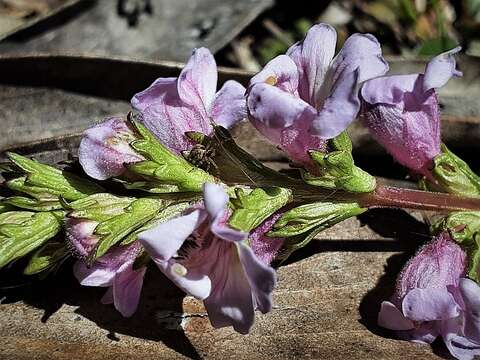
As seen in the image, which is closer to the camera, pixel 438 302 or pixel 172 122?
pixel 438 302

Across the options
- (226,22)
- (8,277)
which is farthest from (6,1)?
(8,277)

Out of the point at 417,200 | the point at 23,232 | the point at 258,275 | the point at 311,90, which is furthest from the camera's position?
the point at 417,200

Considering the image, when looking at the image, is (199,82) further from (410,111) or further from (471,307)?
(471,307)

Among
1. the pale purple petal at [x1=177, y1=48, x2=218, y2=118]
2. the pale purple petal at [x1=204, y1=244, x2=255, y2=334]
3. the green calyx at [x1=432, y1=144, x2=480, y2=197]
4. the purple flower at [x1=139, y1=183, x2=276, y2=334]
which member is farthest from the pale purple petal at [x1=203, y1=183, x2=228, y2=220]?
the green calyx at [x1=432, y1=144, x2=480, y2=197]

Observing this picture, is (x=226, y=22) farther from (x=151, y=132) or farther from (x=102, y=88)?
(x=151, y=132)

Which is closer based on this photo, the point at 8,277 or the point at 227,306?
the point at 227,306

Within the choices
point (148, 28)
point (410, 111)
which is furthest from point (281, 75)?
point (148, 28)
